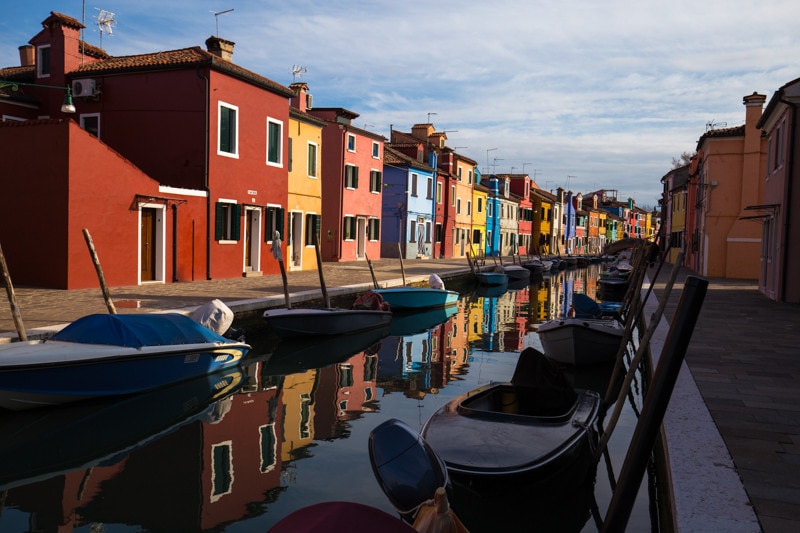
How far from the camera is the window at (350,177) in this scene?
109ft

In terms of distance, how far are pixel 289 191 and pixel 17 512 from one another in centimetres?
2194

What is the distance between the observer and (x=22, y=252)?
16.8 metres

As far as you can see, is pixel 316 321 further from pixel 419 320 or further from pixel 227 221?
pixel 227 221

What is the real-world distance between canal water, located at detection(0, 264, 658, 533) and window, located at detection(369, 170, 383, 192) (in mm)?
24052

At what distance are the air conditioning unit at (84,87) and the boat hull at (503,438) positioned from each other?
1940cm

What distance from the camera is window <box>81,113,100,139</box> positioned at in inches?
867

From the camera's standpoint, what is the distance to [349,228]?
33656 millimetres

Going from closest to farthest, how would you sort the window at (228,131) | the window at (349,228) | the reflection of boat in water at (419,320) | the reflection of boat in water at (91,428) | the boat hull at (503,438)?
the boat hull at (503,438)
the reflection of boat in water at (91,428)
the reflection of boat in water at (419,320)
the window at (228,131)
the window at (349,228)

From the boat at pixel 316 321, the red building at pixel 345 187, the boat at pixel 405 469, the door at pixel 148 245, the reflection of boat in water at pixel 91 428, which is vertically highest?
the red building at pixel 345 187

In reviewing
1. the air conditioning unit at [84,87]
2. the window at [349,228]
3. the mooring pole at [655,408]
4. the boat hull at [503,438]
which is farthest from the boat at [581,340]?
the window at [349,228]

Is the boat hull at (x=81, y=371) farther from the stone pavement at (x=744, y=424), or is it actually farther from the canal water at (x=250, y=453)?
the stone pavement at (x=744, y=424)

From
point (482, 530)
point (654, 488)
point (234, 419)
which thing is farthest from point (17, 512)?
point (654, 488)

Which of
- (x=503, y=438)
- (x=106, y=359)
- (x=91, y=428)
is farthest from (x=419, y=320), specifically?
(x=503, y=438)

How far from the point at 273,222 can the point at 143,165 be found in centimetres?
483
